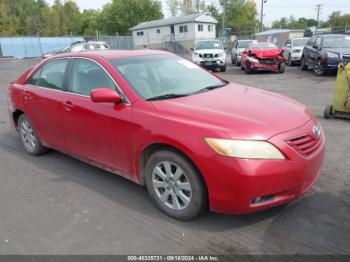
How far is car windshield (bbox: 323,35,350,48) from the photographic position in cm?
1416

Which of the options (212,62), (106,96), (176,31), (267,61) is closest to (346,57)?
(267,61)

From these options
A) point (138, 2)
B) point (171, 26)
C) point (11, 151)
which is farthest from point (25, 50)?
point (11, 151)

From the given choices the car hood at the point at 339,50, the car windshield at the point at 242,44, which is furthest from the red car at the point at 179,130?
the car windshield at the point at 242,44

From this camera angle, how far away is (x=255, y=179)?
2.91 meters

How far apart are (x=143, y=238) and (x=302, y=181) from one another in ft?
5.01

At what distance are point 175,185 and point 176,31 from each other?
4951 cm

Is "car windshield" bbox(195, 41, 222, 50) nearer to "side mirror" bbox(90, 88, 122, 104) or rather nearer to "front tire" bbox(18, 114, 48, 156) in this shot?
"front tire" bbox(18, 114, 48, 156)

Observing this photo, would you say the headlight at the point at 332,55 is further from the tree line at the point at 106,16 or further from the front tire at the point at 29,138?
the tree line at the point at 106,16

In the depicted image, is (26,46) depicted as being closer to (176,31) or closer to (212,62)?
(176,31)

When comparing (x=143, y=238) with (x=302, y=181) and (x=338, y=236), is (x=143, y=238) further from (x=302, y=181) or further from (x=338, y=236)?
(x=338, y=236)

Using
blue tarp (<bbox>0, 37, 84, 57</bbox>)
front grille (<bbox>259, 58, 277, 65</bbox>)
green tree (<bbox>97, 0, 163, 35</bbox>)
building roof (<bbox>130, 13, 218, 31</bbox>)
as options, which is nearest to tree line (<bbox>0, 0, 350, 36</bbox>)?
green tree (<bbox>97, 0, 163, 35</bbox>)

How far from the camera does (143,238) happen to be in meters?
3.23

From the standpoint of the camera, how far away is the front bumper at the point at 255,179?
2.92 metres

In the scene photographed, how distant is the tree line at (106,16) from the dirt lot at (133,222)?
2444 inches
